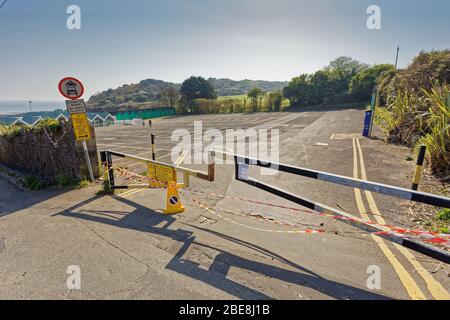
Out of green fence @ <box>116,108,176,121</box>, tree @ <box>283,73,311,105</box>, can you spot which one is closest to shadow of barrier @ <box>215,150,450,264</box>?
green fence @ <box>116,108,176,121</box>

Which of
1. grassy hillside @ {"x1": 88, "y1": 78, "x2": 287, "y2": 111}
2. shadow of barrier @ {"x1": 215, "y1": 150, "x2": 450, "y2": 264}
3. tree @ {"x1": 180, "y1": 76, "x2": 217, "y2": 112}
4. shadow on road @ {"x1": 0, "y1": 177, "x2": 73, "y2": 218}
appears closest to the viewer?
shadow of barrier @ {"x1": 215, "y1": 150, "x2": 450, "y2": 264}

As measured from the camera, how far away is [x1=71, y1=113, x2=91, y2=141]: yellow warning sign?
5715 millimetres

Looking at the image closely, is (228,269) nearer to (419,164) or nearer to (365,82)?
(419,164)

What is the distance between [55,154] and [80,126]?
1596 millimetres

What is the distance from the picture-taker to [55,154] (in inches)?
257

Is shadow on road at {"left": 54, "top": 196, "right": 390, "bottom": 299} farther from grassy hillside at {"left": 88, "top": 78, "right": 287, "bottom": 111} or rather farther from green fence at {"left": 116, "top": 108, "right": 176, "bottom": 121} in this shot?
grassy hillside at {"left": 88, "top": 78, "right": 287, "bottom": 111}

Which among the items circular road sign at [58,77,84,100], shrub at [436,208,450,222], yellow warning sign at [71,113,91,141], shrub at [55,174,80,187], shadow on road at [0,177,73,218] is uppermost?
circular road sign at [58,77,84,100]

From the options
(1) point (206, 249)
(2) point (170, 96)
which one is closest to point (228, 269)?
(1) point (206, 249)

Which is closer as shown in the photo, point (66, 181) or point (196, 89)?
point (66, 181)

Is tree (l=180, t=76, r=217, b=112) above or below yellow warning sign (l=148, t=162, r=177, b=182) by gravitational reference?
above

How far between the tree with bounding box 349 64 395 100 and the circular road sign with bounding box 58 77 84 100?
44433 mm

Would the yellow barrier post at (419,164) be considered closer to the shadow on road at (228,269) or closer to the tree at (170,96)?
the shadow on road at (228,269)

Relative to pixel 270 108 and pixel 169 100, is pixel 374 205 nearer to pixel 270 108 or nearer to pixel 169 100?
pixel 270 108

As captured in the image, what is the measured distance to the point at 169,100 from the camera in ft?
183
